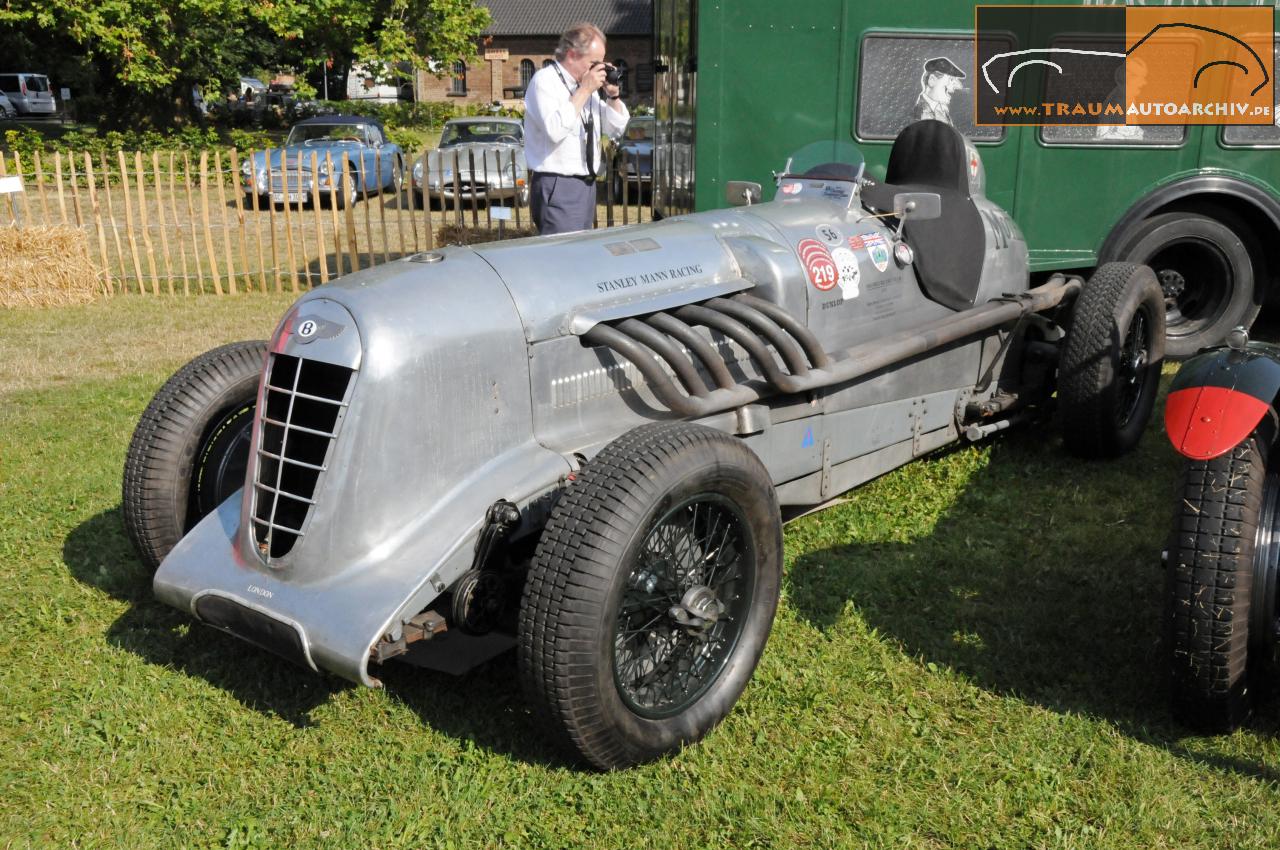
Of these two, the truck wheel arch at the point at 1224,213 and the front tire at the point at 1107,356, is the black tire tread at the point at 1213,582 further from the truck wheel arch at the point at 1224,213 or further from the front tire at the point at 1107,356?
the truck wheel arch at the point at 1224,213

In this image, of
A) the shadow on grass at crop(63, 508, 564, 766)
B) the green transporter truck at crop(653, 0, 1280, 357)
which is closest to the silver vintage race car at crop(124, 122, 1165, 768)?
the shadow on grass at crop(63, 508, 564, 766)

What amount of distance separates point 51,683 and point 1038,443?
473 centimetres

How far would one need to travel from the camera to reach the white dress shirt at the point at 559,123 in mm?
5770

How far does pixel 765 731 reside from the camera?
134 inches

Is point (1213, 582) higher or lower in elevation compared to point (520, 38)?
lower

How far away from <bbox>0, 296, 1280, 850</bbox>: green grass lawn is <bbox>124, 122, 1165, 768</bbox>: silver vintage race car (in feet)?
0.78

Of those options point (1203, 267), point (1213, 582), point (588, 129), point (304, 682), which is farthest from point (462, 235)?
point (1213, 582)

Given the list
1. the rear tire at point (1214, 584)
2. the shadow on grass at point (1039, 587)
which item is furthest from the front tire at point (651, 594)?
the rear tire at point (1214, 584)

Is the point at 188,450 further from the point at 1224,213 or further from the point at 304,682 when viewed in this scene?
the point at 1224,213

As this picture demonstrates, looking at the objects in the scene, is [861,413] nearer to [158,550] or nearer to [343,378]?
[343,378]

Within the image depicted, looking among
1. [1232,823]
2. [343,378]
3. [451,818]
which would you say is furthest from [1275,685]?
[343,378]

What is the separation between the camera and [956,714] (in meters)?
3.47

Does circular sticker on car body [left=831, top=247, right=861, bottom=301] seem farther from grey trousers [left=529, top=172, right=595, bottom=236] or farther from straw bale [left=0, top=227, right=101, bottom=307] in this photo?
straw bale [left=0, top=227, right=101, bottom=307]

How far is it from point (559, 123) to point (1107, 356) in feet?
9.85
